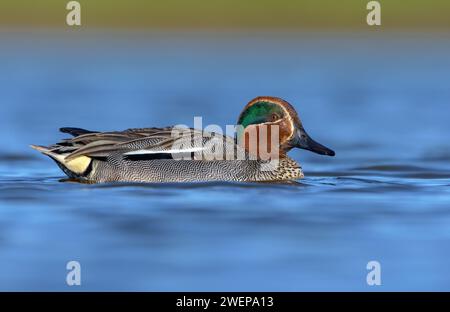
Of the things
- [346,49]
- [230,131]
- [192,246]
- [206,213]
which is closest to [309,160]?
[230,131]

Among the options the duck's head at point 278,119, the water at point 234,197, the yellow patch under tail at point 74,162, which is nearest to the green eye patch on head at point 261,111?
the duck's head at point 278,119

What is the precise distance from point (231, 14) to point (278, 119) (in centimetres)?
1727

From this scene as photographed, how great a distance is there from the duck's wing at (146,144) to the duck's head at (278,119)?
42cm

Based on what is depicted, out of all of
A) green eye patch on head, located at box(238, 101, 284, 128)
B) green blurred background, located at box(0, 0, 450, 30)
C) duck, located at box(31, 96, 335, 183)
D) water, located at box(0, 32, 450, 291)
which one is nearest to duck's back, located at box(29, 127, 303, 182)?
duck, located at box(31, 96, 335, 183)

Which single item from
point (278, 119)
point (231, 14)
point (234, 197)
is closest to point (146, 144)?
point (234, 197)

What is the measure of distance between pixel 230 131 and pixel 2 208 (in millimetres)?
2731

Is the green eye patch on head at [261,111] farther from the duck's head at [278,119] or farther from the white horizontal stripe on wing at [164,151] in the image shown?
the white horizontal stripe on wing at [164,151]

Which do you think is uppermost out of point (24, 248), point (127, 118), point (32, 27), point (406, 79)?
point (32, 27)

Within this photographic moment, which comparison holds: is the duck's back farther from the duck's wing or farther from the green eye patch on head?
the green eye patch on head

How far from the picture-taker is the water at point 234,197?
7949 millimetres

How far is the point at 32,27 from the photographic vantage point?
2731 centimetres

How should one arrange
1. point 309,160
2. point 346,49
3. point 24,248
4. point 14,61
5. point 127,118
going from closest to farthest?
point 24,248
point 309,160
point 127,118
point 14,61
point 346,49

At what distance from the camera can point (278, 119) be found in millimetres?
11102

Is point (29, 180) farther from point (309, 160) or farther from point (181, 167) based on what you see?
point (309, 160)
